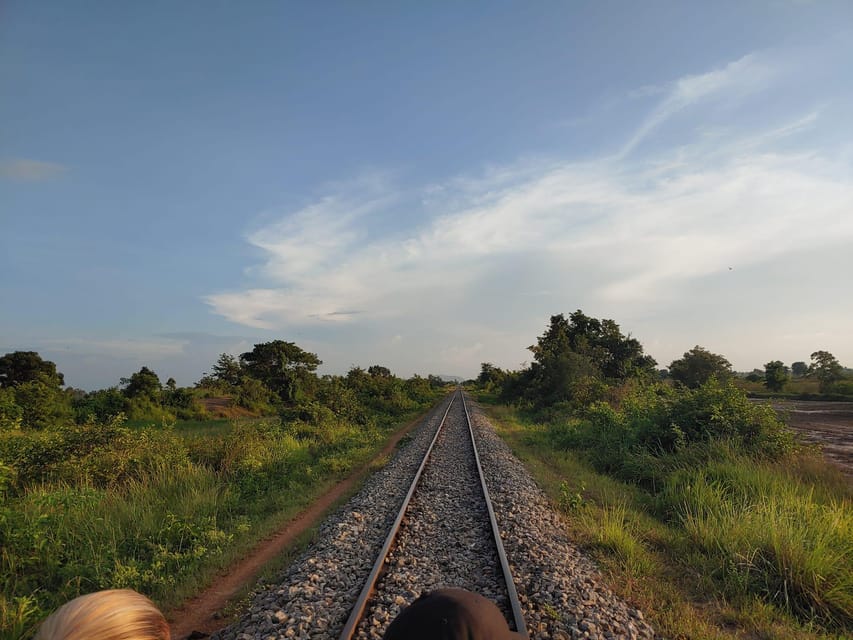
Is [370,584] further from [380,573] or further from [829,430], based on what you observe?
[829,430]

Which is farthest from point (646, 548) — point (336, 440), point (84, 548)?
point (336, 440)

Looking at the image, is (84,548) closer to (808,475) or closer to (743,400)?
(808,475)

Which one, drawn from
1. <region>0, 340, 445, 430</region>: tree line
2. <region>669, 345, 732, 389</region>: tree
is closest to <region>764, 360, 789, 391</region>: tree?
<region>669, 345, 732, 389</region>: tree

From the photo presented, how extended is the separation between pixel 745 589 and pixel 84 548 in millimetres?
8040

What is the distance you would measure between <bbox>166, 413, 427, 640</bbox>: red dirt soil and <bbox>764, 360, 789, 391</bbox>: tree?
55840mm

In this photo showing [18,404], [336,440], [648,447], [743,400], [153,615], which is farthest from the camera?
[18,404]

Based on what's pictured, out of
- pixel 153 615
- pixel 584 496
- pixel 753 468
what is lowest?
pixel 584 496

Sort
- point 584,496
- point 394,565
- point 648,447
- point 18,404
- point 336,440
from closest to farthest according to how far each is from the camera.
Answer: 1. point 394,565
2. point 584,496
3. point 648,447
4. point 336,440
5. point 18,404

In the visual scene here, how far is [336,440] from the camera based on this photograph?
16250mm

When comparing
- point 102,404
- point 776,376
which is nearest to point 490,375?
point 776,376

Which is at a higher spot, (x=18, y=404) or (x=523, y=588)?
(x=18, y=404)

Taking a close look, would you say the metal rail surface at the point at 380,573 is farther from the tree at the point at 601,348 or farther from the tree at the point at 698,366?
the tree at the point at 698,366

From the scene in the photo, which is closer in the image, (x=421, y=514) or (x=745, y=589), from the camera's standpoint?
(x=745, y=589)

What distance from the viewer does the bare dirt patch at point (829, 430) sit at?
11.9 metres
